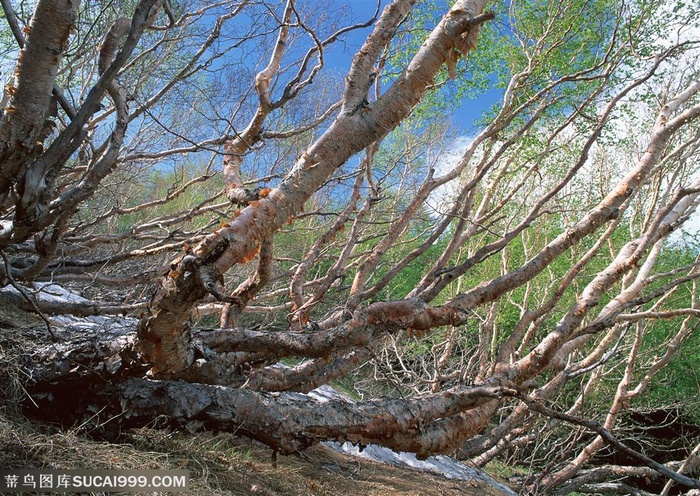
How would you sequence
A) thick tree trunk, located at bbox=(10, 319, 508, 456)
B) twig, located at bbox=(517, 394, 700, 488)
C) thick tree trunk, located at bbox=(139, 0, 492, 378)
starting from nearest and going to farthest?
thick tree trunk, located at bbox=(139, 0, 492, 378) < twig, located at bbox=(517, 394, 700, 488) < thick tree trunk, located at bbox=(10, 319, 508, 456)

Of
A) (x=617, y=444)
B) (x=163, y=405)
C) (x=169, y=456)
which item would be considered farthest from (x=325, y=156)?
(x=617, y=444)

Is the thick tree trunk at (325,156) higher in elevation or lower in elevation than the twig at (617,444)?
higher

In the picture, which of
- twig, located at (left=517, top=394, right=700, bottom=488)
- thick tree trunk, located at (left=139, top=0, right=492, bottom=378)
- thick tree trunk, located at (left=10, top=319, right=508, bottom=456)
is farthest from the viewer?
thick tree trunk, located at (left=10, top=319, right=508, bottom=456)

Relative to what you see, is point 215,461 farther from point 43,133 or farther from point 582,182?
point 582,182

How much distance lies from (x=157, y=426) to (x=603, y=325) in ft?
8.90

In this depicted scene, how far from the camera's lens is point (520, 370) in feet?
11.4

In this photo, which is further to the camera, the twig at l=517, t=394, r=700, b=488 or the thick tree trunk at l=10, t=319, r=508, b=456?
the thick tree trunk at l=10, t=319, r=508, b=456

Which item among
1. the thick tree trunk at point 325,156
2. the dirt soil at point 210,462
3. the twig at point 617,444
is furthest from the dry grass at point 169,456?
the twig at point 617,444

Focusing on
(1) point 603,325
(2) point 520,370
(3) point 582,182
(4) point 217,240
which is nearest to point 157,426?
(4) point 217,240


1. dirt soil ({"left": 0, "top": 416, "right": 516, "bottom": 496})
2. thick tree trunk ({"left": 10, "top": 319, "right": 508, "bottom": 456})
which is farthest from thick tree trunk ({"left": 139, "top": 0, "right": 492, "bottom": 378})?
dirt soil ({"left": 0, "top": 416, "right": 516, "bottom": 496})

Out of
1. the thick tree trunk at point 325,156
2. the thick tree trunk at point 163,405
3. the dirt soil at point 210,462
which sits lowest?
the dirt soil at point 210,462

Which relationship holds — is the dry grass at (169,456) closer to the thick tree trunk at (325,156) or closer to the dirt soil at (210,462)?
the dirt soil at (210,462)

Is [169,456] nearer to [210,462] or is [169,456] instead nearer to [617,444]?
[210,462]

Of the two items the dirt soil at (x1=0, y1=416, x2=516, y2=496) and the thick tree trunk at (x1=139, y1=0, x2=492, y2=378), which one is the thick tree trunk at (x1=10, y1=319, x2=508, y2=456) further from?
the thick tree trunk at (x1=139, y1=0, x2=492, y2=378)
